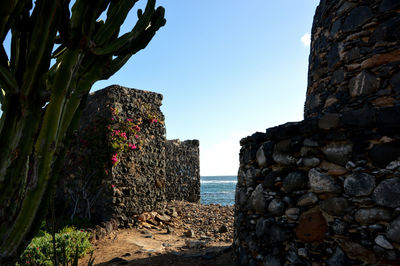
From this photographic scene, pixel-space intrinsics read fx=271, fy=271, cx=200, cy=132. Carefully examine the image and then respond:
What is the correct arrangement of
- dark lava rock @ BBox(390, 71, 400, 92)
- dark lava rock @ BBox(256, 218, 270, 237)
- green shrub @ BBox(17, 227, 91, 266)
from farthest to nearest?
green shrub @ BBox(17, 227, 91, 266), dark lava rock @ BBox(390, 71, 400, 92), dark lava rock @ BBox(256, 218, 270, 237)

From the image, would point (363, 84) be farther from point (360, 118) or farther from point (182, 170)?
point (182, 170)

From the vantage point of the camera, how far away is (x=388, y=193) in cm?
248

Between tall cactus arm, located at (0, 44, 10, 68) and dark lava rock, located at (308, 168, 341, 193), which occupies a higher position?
tall cactus arm, located at (0, 44, 10, 68)

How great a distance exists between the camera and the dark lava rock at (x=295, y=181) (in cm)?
305

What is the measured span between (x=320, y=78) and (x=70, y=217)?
749cm

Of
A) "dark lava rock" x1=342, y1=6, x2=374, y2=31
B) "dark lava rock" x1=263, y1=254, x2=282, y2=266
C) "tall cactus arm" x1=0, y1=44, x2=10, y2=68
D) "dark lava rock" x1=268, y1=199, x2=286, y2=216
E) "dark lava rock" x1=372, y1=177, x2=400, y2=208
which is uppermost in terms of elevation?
"dark lava rock" x1=342, y1=6, x2=374, y2=31

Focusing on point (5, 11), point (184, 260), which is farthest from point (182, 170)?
point (5, 11)

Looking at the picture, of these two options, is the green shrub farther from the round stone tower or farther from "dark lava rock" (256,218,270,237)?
the round stone tower

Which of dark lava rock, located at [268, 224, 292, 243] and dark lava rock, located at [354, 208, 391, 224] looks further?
dark lava rock, located at [268, 224, 292, 243]

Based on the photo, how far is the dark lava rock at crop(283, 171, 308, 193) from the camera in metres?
3.05

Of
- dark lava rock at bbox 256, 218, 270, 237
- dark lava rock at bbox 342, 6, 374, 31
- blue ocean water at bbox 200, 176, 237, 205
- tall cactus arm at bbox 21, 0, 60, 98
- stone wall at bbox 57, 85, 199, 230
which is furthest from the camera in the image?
blue ocean water at bbox 200, 176, 237, 205

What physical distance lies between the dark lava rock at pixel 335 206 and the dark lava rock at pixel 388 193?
0.28 m

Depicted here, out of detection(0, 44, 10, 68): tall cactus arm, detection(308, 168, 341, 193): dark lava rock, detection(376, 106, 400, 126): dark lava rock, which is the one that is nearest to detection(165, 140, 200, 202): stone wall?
detection(308, 168, 341, 193): dark lava rock

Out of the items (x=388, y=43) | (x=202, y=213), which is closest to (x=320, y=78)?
(x=388, y=43)
